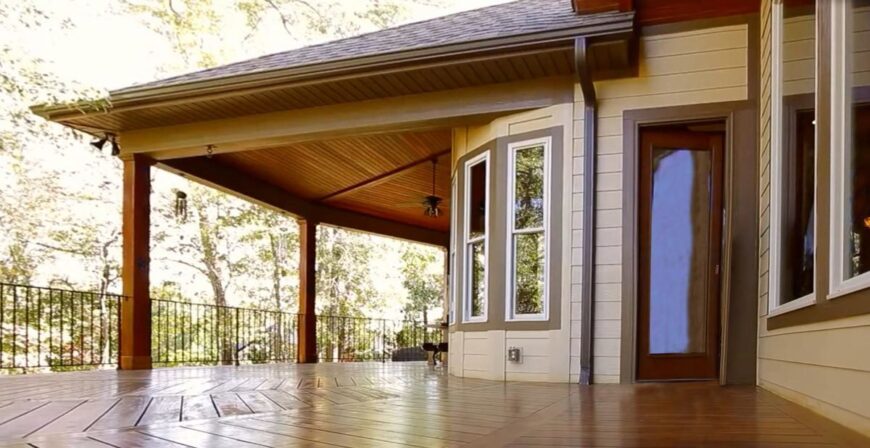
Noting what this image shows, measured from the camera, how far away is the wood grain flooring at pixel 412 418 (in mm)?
1953

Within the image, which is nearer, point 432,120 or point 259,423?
point 259,423

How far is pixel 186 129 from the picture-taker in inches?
248

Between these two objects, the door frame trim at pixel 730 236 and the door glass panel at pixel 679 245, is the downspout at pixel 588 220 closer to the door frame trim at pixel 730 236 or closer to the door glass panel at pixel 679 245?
the door frame trim at pixel 730 236

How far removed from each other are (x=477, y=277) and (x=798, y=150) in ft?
8.90

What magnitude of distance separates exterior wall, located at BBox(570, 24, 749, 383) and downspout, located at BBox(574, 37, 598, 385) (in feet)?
0.12

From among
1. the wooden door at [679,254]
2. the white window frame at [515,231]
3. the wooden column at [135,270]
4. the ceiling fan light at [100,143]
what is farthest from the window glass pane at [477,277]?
the ceiling fan light at [100,143]

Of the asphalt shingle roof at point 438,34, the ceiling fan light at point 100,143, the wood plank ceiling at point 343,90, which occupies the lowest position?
the ceiling fan light at point 100,143

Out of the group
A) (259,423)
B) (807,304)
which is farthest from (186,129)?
(807,304)

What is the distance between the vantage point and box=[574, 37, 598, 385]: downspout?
438 cm

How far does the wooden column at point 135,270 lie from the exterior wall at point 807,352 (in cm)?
552

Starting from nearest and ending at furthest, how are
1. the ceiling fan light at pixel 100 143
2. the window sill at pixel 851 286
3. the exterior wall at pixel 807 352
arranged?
the window sill at pixel 851 286, the exterior wall at pixel 807 352, the ceiling fan light at pixel 100 143

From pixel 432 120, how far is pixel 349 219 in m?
4.92

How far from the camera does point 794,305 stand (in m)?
2.79

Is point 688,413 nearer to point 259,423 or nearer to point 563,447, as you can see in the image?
point 563,447
